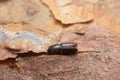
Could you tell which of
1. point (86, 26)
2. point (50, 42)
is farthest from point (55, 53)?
point (86, 26)

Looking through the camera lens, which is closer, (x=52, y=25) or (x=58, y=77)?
(x=58, y=77)

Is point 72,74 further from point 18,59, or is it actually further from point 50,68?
point 18,59

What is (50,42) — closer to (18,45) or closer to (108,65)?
(18,45)

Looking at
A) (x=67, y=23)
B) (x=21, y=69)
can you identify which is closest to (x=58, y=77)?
(x=21, y=69)

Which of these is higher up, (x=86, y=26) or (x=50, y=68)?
(x=86, y=26)

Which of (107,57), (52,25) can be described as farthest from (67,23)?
(107,57)

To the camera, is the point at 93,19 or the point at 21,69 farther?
the point at 93,19

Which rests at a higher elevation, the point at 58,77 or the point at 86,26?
the point at 86,26
